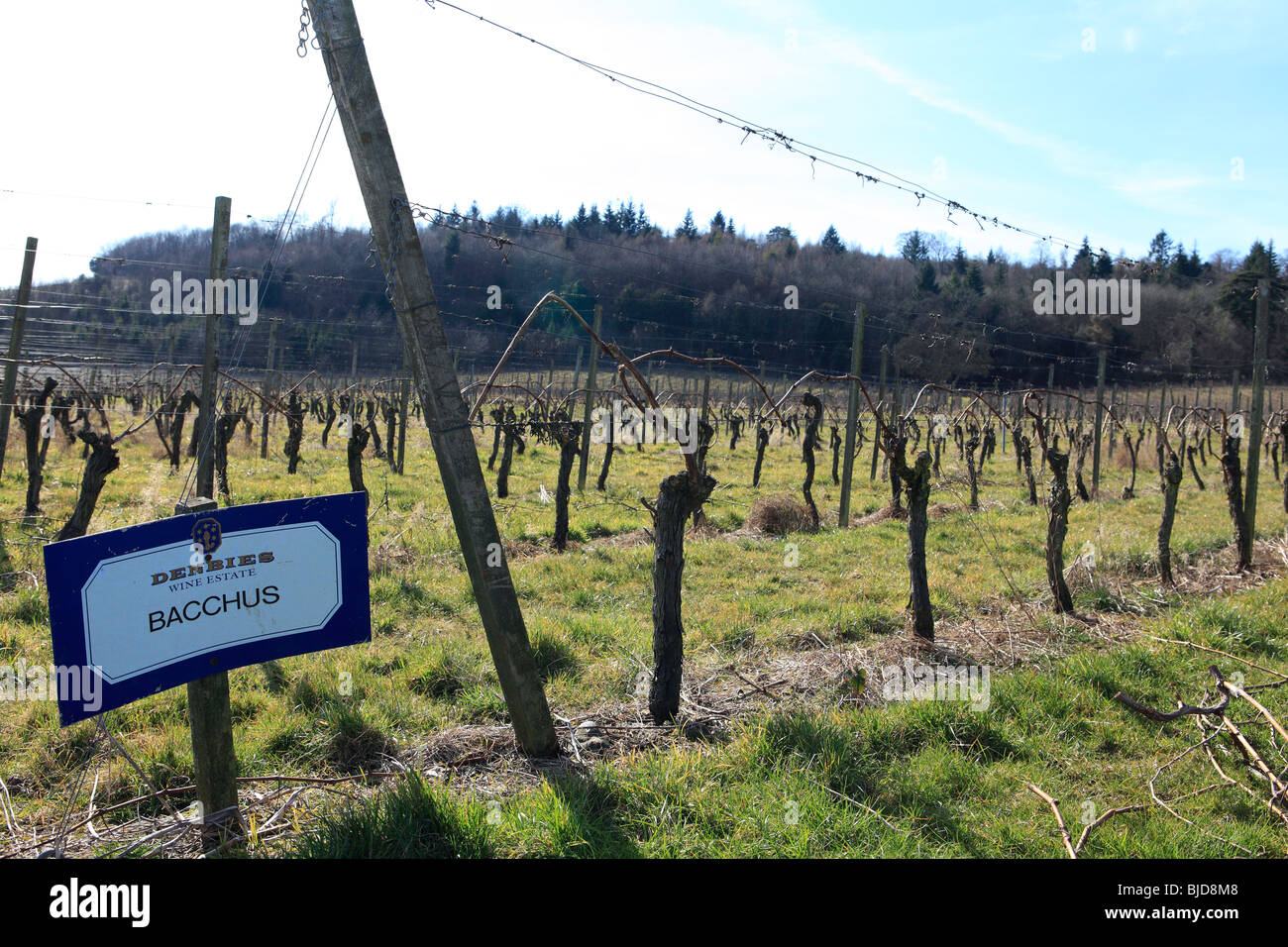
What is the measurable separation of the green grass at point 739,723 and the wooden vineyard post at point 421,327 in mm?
729

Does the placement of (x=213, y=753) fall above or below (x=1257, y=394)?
below

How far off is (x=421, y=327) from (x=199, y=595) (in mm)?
1388

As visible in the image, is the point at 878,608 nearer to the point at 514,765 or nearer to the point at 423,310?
the point at 514,765

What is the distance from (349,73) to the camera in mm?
3111

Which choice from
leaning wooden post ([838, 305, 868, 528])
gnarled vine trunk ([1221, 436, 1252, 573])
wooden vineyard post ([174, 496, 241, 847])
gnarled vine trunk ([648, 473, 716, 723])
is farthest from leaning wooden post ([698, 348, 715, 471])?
gnarled vine trunk ([1221, 436, 1252, 573])

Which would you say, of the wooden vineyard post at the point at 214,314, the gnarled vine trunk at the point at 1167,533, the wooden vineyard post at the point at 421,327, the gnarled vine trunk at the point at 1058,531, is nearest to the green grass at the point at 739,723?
the gnarled vine trunk at the point at 1058,531

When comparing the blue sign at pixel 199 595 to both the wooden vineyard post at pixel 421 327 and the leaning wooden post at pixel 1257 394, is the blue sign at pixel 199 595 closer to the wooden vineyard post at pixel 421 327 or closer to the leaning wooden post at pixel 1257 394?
the wooden vineyard post at pixel 421 327

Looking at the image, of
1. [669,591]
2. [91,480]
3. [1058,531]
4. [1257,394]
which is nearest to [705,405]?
[1257,394]

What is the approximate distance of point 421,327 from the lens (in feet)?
10.6

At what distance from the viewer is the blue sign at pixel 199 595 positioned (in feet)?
7.68

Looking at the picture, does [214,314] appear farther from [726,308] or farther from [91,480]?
[726,308]

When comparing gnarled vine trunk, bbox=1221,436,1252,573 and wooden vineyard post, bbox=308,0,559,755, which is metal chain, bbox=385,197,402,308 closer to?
wooden vineyard post, bbox=308,0,559,755

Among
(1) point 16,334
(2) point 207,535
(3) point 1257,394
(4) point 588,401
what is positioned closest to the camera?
(2) point 207,535

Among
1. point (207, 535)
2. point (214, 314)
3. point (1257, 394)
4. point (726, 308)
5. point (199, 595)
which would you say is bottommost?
point (199, 595)
